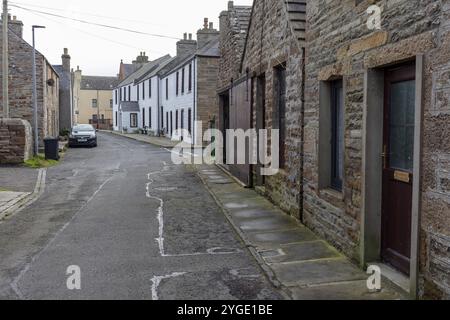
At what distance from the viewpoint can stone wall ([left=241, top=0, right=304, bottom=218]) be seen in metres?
9.18

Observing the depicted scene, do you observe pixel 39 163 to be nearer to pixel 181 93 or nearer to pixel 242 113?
pixel 242 113

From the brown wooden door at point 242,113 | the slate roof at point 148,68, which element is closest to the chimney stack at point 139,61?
the slate roof at point 148,68

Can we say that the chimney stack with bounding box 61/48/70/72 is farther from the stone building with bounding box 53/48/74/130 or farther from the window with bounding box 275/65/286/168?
the window with bounding box 275/65/286/168

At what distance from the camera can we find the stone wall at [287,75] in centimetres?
918

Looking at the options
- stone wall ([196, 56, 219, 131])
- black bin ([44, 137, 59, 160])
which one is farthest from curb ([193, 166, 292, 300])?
stone wall ([196, 56, 219, 131])

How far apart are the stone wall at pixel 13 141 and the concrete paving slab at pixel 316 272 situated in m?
16.5

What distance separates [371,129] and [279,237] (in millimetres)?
2804

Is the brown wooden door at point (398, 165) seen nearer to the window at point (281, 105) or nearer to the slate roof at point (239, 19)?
the window at point (281, 105)

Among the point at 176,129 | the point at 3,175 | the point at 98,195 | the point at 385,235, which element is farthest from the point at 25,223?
the point at 176,129

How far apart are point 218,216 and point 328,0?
15.8 ft

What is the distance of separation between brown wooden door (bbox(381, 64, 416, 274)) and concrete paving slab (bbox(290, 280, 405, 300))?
0.47 m

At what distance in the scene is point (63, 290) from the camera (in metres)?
5.62

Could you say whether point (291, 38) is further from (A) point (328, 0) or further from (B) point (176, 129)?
(B) point (176, 129)

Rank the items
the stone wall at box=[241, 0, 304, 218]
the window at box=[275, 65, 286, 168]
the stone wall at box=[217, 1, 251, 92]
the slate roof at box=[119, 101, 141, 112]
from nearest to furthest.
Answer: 1. the stone wall at box=[241, 0, 304, 218]
2. the window at box=[275, 65, 286, 168]
3. the stone wall at box=[217, 1, 251, 92]
4. the slate roof at box=[119, 101, 141, 112]
